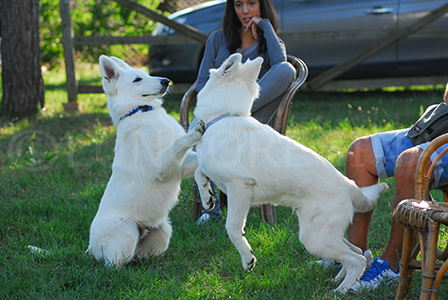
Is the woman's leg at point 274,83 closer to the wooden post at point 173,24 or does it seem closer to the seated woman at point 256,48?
the seated woman at point 256,48

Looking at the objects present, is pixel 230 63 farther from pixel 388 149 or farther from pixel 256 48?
pixel 256 48

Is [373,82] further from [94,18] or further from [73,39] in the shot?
[94,18]

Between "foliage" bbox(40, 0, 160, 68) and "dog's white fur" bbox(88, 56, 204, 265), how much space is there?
7863 millimetres

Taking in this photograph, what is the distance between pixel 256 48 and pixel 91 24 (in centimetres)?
775

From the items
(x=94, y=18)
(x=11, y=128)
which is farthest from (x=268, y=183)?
(x=94, y=18)

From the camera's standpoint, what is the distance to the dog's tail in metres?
2.17

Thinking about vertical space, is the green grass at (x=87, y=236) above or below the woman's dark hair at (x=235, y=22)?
below

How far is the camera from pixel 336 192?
6.89ft

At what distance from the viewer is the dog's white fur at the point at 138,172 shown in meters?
2.69

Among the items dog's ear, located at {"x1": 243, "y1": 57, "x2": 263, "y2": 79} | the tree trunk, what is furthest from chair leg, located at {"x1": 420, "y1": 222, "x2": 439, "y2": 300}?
the tree trunk

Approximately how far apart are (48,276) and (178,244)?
2.82 feet

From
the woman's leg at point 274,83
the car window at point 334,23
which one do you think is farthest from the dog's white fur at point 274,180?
the car window at point 334,23

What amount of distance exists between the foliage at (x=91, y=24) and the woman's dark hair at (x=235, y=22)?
728 centimetres

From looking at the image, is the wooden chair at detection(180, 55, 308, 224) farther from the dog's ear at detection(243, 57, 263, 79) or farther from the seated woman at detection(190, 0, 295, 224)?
the dog's ear at detection(243, 57, 263, 79)
